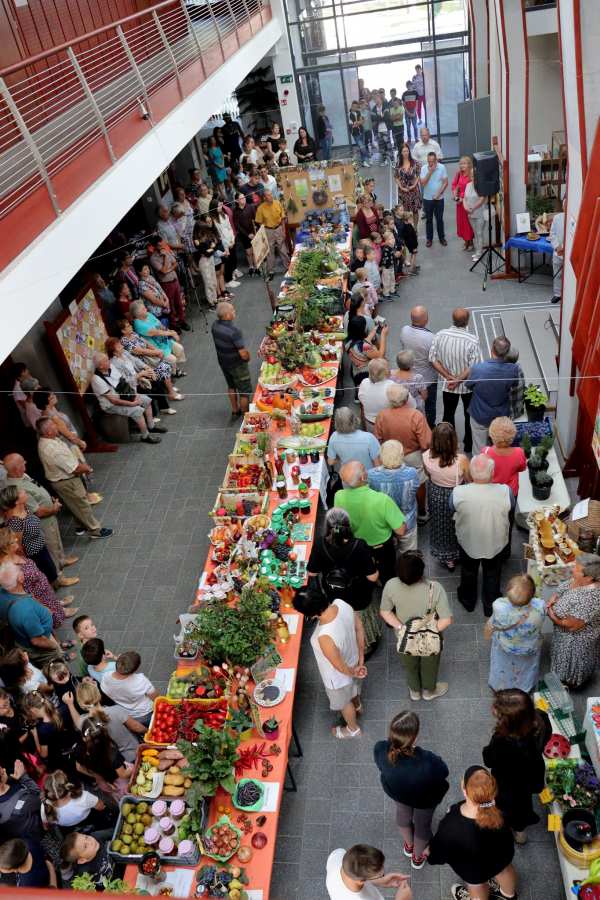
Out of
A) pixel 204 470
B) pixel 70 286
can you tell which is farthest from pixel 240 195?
pixel 204 470

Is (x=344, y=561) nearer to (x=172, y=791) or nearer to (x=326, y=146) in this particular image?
(x=172, y=791)

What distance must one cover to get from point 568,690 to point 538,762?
59.2 inches

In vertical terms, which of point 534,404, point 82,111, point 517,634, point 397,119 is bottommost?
point 534,404

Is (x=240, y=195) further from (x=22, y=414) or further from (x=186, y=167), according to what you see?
(x=22, y=414)

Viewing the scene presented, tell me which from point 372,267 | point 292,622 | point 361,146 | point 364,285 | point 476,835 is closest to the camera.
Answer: point 476,835

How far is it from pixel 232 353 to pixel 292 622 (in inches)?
163

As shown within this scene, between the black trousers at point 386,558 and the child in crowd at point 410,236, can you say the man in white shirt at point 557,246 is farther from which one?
the black trousers at point 386,558

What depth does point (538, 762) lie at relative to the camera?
3828 mm

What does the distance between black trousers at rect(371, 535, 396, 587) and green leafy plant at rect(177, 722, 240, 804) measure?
1981 mm

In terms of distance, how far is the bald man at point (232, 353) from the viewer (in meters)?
8.32

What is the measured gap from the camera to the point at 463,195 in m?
11.5

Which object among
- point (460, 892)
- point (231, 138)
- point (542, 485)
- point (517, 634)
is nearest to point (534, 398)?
point (542, 485)

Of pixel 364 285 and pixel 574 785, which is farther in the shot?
pixel 364 285

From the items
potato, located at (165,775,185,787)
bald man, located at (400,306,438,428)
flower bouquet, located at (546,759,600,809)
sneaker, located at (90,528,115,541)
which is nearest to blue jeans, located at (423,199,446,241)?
bald man, located at (400,306,438,428)
